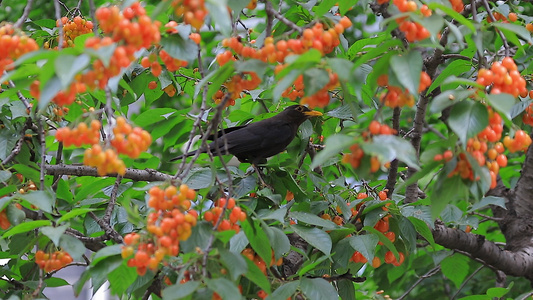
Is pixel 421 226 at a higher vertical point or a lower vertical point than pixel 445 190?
lower

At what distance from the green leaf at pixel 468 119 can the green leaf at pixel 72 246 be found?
1.19m

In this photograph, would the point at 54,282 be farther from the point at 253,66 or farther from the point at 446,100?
the point at 446,100

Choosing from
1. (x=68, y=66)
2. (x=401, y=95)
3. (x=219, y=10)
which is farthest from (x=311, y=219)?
(x=68, y=66)

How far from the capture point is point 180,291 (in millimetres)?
1740

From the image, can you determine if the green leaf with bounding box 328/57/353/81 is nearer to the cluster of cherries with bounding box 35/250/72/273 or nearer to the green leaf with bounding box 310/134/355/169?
the green leaf with bounding box 310/134/355/169

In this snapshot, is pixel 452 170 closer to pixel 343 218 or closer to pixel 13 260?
pixel 343 218

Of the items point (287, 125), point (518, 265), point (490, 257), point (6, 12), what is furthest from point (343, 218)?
point (6, 12)

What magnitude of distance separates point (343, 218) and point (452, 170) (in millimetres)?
1312

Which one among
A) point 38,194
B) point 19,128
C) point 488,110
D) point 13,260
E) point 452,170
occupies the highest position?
point 488,110

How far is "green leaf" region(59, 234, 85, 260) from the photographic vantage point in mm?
2090

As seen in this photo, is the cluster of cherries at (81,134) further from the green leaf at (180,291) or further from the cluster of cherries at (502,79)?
the cluster of cherries at (502,79)

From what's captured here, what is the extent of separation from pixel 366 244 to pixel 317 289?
1.01 feet

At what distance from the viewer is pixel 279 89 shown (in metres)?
1.70

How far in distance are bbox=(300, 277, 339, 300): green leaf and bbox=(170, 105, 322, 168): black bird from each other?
1418 millimetres
